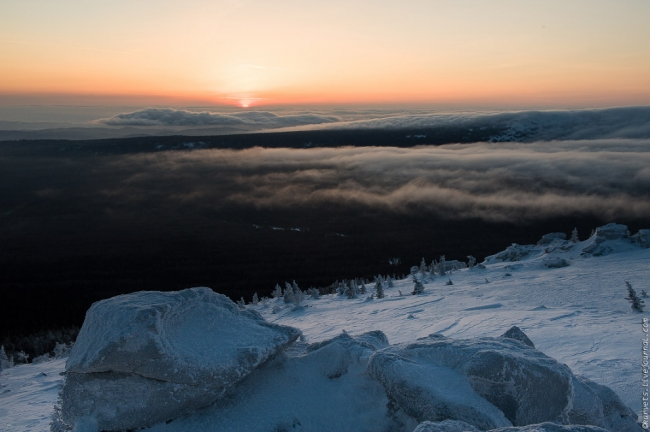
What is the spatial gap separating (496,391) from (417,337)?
23.8ft

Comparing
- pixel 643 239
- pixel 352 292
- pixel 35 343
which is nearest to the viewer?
pixel 352 292

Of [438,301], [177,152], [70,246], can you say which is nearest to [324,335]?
[438,301]

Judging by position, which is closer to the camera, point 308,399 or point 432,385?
point 432,385

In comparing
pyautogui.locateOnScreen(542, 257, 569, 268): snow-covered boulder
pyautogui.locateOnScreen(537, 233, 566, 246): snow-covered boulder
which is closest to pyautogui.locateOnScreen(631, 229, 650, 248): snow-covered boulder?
pyautogui.locateOnScreen(542, 257, 569, 268): snow-covered boulder

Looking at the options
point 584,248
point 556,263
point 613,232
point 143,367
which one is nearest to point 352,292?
point 556,263

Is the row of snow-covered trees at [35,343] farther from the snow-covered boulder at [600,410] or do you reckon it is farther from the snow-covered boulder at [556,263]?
the snow-covered boulder at [556,263]

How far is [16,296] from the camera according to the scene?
44.1 m

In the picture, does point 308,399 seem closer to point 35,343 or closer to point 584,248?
point 584,248

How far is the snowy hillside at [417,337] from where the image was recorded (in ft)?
19.4

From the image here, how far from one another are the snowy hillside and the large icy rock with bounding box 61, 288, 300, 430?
13 centimetres

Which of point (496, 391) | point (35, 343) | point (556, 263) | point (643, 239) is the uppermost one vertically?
point (496, 391)

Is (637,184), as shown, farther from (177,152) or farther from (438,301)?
(177,152)

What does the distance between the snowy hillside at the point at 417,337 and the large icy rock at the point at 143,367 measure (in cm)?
13

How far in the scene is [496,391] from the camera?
549 centimetres
